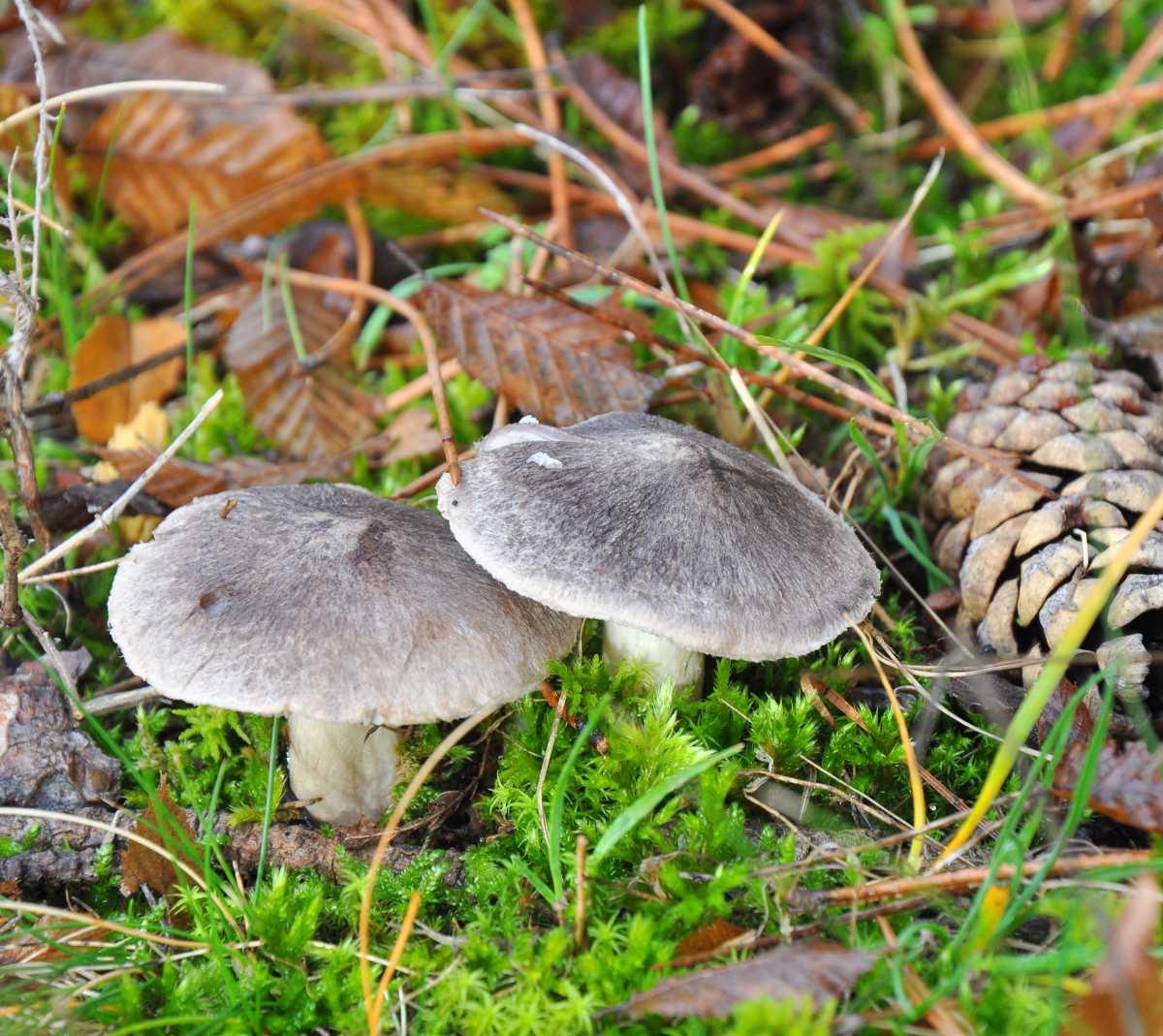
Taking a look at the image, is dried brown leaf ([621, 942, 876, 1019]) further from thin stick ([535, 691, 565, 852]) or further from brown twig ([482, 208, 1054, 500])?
brown twig ([482, 208, 1054, 500])

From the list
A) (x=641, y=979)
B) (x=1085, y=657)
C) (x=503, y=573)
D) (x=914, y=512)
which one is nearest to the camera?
A: (x=641, y=979)

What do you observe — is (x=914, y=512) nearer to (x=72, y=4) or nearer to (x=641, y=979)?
(x=641, y=979)

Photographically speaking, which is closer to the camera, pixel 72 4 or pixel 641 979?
pixel 641 979

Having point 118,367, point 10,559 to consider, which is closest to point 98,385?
point 118,367

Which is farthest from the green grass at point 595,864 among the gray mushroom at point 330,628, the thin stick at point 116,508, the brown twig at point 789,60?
the brown twig at point 789,60

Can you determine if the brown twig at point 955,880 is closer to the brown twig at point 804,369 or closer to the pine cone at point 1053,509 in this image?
the pine cone at point 1053,509

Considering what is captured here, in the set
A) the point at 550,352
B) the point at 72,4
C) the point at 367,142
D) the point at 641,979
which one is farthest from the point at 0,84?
the point at 641,979
